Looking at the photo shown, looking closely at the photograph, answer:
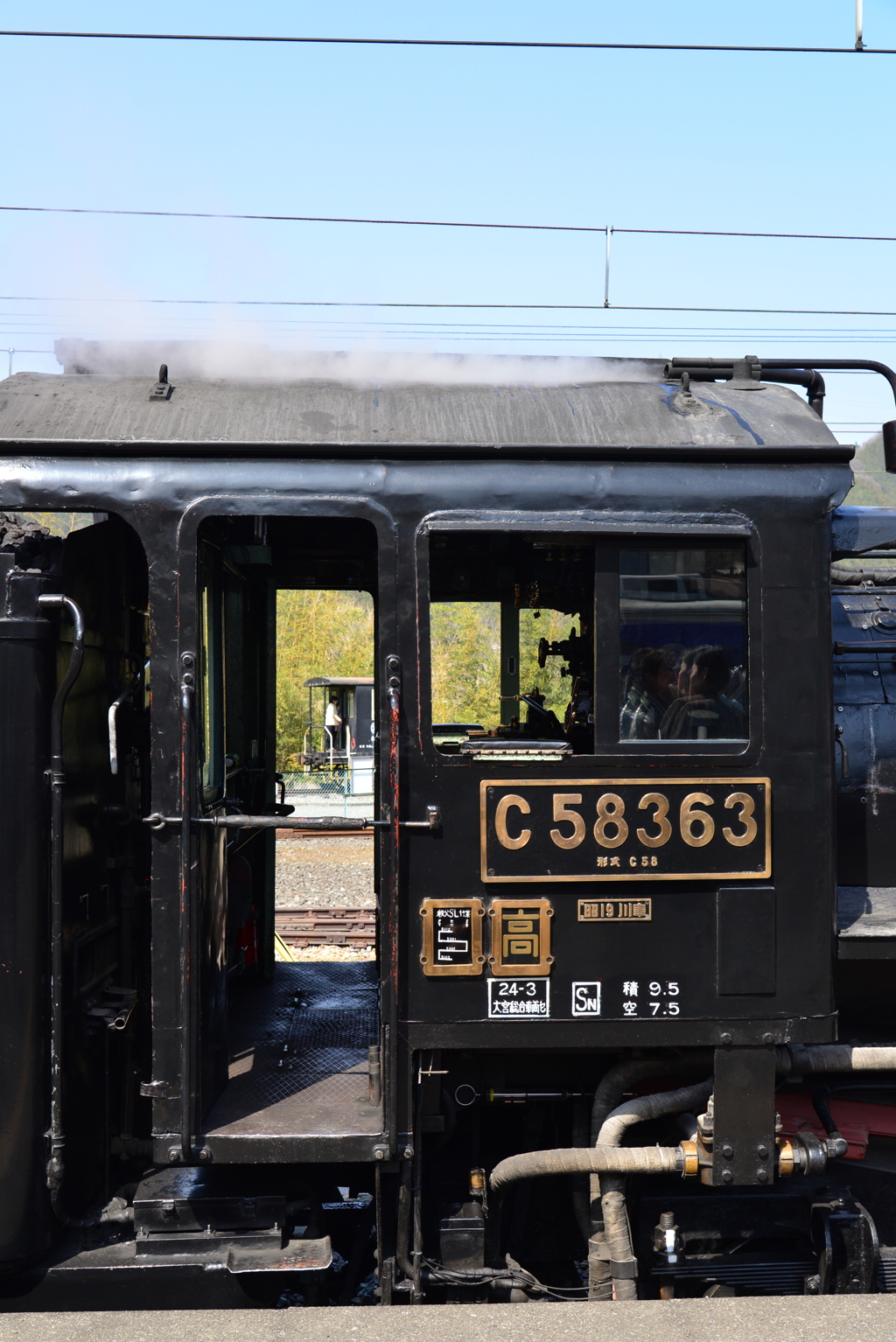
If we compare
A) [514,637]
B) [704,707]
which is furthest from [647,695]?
[514,637]

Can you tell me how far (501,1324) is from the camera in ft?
8.89

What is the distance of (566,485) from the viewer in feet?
10.3

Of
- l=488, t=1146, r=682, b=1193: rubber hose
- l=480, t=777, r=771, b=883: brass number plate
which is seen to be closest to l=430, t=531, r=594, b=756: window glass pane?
l=480, t=777, r=771, b=883: brass number plate

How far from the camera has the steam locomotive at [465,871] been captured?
9.82 ft

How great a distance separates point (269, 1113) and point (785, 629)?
7.29 feet

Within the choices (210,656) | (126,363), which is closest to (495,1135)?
(210,656)

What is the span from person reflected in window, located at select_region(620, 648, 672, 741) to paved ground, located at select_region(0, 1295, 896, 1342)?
1.60 metres

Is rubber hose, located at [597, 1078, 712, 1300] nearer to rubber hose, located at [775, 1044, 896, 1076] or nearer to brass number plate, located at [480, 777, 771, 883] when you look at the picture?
rubber hose, located at [775, 1044, 896, 1076]

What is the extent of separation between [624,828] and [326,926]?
6862 millimetres

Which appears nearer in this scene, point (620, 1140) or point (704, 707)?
point (704, 707)

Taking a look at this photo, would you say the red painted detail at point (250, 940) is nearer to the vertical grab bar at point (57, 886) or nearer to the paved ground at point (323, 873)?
the vertical grab bar at point (57, 886)

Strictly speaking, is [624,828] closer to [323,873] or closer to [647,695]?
[647,695]

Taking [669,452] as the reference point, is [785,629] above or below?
below

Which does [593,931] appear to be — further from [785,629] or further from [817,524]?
[817,524]
